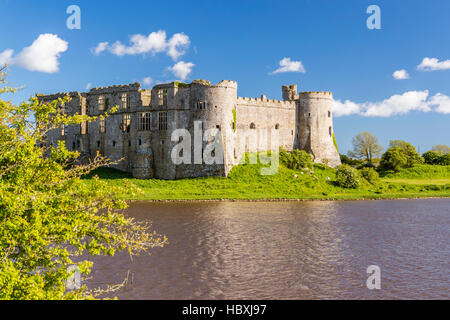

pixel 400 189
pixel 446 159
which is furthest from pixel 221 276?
pixel 446 159

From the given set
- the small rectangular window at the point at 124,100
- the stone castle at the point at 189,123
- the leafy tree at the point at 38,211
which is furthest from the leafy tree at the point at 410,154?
the leafy tree at the point at 38,211

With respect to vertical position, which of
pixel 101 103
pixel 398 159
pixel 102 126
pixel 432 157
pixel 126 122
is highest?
pixel 101 103

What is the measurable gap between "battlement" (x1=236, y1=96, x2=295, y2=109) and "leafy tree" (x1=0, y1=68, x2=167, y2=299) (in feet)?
189

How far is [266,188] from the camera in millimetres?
57375

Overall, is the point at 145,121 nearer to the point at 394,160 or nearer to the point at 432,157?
the point at 394,160

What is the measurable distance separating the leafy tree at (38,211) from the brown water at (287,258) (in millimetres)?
5692

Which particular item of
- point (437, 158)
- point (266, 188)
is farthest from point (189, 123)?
point (437, 158)

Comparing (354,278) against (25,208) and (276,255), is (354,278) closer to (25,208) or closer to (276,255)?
(276,255)

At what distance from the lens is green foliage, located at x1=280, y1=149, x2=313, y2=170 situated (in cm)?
6688

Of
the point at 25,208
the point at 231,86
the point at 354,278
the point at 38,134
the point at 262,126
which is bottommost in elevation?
the point at 354,278

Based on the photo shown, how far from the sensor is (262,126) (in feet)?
235

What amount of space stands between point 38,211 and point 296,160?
5889 cm

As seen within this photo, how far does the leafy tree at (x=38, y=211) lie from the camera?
10133 mm

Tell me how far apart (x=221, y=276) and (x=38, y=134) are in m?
11.3
